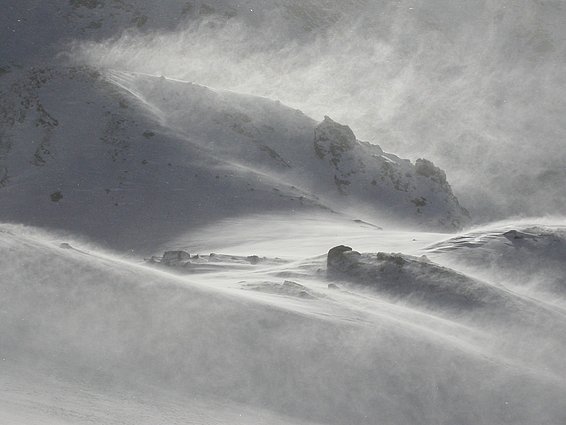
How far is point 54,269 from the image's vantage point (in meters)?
12.4

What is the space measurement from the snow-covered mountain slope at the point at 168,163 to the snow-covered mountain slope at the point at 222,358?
19274 mm

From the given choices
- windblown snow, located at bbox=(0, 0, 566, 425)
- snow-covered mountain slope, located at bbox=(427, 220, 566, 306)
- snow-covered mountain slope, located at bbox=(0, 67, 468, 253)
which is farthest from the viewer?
snow-covered mountain slope, located at bbox=(0, 67, 468, 253)

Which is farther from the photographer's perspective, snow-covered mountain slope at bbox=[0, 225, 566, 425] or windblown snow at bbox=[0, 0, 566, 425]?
windblown snow at bbox=[0, 0, 566, 425]

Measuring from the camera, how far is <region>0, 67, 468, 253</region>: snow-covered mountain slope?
35913 mm

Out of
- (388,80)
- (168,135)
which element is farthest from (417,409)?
(388,80)

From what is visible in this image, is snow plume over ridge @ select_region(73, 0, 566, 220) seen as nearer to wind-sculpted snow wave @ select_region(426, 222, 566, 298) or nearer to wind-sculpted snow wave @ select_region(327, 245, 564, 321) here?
wind-sculpted snow wave @ select_region(426, 222, 566, 298)

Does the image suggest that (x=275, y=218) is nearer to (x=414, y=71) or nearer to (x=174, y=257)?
(x=174, y=257)

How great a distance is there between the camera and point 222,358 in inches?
451

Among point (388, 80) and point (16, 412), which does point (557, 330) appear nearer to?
point (16, 412)

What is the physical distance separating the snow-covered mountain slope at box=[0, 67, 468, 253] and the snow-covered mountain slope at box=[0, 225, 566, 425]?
19.3 m

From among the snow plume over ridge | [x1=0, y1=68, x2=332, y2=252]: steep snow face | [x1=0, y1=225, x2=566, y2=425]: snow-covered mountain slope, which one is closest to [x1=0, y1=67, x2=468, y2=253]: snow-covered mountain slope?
[x1=0, y1=68, x2=332, y2=252]: steep snow face

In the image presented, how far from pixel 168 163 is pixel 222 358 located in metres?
28.8

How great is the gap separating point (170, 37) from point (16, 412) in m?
58.3

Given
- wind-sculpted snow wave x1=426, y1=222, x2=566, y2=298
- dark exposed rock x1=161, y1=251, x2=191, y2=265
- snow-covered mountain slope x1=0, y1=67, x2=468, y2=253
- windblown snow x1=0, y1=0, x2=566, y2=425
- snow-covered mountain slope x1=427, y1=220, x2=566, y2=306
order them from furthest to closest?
snow-covered mountain slope x1=0, y1=67, x2=468, y2=253, dark exposed rock x1=161, y1=251, x2=191, y2=265, wind-sculpted snow wave x1=426, y1=222, x2=566, y2=298, snow-covered mountain slope x1=427, y1=220, x2=566, y2=306, windblown snow x1=0, y1=0, x2=566, y2=425
